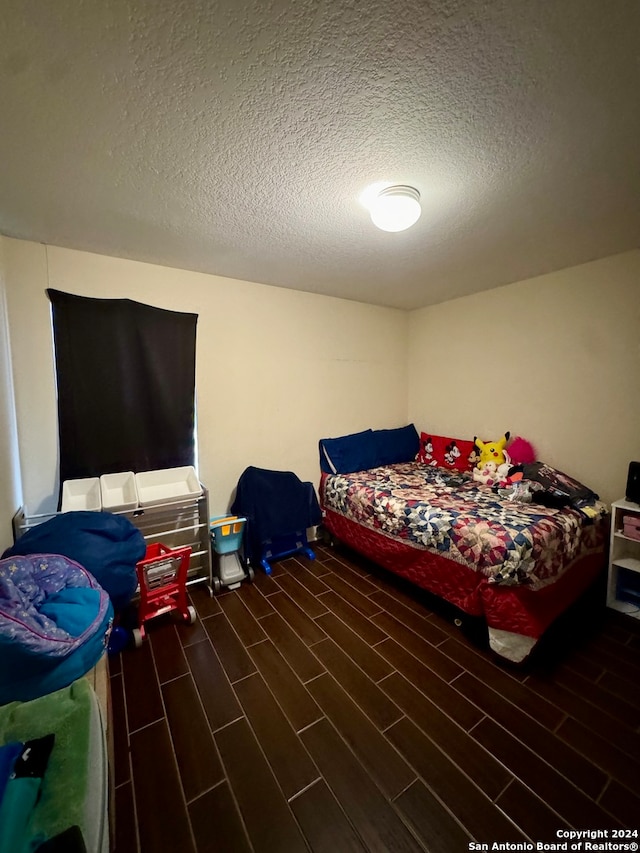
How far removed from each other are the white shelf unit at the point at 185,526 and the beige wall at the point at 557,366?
2.63 meters

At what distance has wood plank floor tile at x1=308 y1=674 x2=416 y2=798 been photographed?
122 cm

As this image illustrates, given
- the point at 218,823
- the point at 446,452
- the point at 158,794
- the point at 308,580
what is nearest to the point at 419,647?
the point at 308,580

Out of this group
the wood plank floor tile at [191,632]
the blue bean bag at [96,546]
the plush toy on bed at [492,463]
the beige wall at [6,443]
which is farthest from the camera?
the plush toy on bed at [492,463]

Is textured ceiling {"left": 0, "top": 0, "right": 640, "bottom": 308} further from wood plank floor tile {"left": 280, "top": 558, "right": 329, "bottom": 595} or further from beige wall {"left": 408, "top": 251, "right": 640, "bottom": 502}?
wood plank floor tile {"left": 280, "top": 558, "right": 329, "bottom": 595}

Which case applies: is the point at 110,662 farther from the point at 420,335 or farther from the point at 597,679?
the point at 420,335

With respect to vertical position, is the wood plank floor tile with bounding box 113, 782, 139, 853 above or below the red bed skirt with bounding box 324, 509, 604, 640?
below

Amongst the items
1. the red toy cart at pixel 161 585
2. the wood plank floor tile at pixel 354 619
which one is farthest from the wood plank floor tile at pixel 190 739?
the wood plank floor tile at pixel 354 619

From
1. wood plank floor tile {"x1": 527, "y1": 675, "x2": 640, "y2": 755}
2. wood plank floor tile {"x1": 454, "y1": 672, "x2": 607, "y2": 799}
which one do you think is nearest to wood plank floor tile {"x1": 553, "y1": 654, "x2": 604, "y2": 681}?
wood plank floor tile {"x1": 527, "y1": 675, "x2": 640, "y2": 755}

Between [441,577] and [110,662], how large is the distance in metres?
1.97

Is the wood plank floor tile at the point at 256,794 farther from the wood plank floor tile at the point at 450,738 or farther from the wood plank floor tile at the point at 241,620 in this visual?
the wood plank floor tile at the point at 450,738

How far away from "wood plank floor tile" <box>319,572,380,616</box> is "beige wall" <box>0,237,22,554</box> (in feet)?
6.29

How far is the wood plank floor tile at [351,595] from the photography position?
219cm

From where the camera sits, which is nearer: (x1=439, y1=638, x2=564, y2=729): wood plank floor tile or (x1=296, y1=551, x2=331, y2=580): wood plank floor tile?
(x1=439, y1=638, x2=564, y2=729): wood plank floor tile

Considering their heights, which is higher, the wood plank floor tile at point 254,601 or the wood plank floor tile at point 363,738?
the wood plank floor tile at point 363,738
